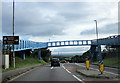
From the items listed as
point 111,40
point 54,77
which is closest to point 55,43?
point 111,40

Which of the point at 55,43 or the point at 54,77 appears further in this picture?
the point at 55,43

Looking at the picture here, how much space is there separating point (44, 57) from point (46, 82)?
82089 mm

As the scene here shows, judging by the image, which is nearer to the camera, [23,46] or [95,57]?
[23,46]

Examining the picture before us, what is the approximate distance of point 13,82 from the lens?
15492mm

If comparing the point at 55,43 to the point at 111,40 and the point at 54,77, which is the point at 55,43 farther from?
the point at 54,77

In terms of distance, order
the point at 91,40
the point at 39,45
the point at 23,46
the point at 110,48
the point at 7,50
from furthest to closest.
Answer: the point at 91,40 < the point at 39,45 < the point at 110,48 < the point at 23,46 < the point at 7,50

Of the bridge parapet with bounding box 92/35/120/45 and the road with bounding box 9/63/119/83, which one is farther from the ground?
the bridge parapet with bounding box 92/35/120/45

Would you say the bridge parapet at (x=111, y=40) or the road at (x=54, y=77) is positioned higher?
the bridge parapet at (x=111, y=40)

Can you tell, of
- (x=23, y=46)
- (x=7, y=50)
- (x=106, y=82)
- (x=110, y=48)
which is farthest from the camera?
(x=110, y=48)

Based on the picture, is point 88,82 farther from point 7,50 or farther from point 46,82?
point 7,50

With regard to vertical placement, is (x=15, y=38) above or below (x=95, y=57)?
above

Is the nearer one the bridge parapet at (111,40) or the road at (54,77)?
the road at (54,77)

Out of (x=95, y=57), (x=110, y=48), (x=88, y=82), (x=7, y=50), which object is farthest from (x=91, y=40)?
(x=88, y=82)

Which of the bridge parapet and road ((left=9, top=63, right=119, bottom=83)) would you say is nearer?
road ((left=9, top=63, right=119, bottom=83))
